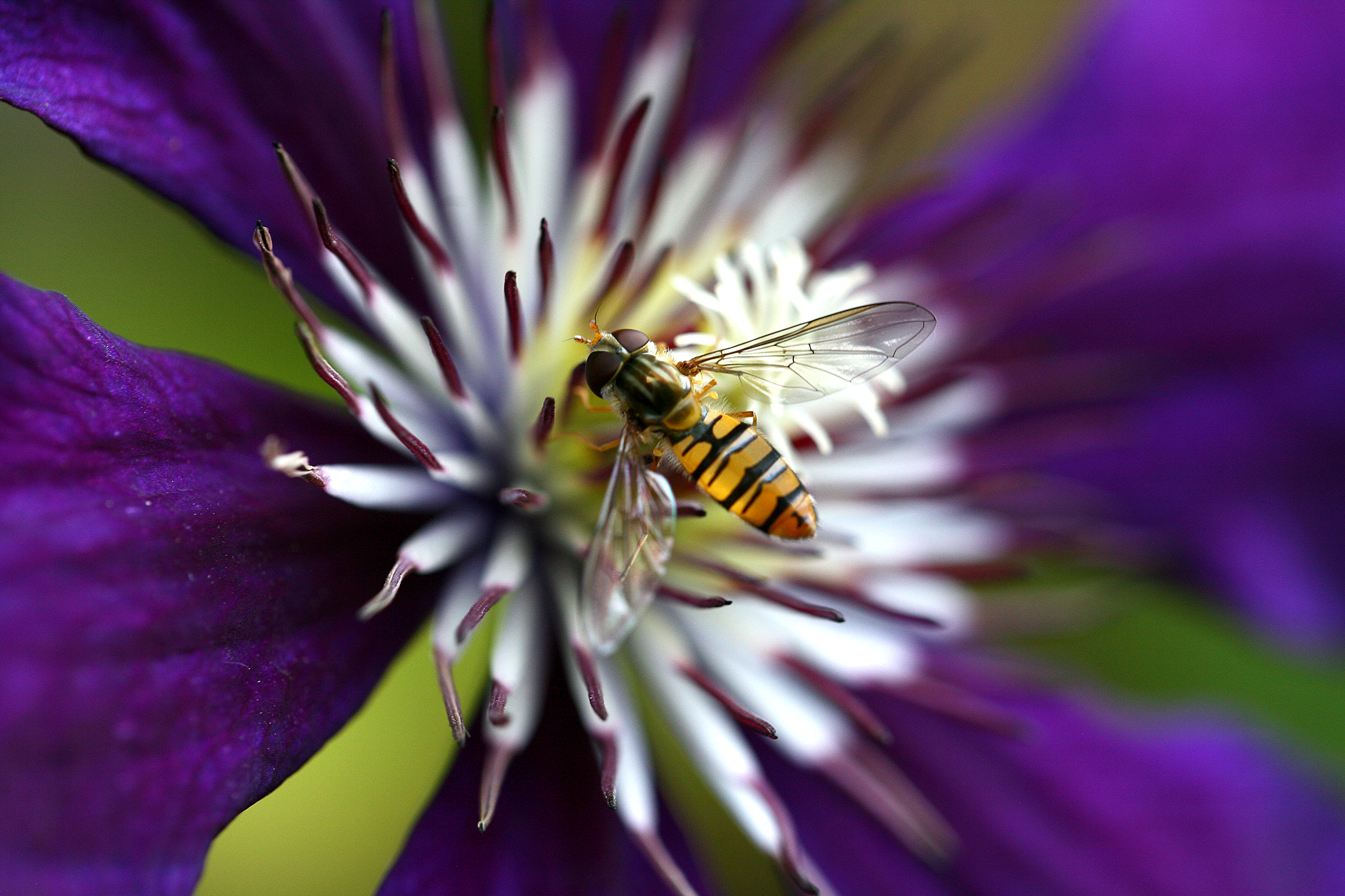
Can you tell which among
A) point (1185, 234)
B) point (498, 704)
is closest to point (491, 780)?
point (498, 704)

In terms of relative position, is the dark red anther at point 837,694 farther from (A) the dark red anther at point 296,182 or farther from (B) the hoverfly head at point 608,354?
(A) the dark red anther at point 296,182

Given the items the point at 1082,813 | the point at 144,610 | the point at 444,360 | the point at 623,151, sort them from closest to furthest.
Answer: the point at 144,610 < the point at 444,360 < the point at 623,151 < the point at 1082,813

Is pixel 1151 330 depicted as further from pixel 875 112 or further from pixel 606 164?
pixel 606 164

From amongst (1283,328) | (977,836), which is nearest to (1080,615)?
(977,836)

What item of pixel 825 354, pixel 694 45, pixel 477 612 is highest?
pixel 694 45

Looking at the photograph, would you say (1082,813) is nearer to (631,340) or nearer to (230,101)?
(631,340)

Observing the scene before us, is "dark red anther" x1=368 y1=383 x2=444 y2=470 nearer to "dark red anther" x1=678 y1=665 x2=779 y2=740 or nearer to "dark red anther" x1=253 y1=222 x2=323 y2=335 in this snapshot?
"dark red anther" x1=253 y1=222 x2=323 y2=335
